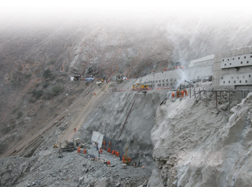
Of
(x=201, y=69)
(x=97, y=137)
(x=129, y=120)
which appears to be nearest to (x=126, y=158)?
(x=129, y=120)

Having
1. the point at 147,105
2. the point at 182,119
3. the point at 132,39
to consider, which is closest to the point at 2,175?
the point at 147,105

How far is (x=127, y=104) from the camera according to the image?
87.1 ft

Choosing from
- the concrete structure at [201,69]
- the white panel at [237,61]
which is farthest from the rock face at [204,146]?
the concrete structure at [201,69]

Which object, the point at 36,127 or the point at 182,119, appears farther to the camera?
the point at 36,127

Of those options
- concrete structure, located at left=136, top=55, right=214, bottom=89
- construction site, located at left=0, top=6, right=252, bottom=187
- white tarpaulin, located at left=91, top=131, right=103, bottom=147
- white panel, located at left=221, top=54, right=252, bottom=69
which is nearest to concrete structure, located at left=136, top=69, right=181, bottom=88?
concrete structure, located at left=136, top=55, right=214, bottom=89

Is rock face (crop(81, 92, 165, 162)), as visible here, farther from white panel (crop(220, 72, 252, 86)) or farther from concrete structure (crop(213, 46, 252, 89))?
white panel (crop(220, 72, 252, 86))

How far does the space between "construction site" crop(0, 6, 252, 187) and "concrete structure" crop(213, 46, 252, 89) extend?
67 millimetres

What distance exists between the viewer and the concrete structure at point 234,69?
47.6ft

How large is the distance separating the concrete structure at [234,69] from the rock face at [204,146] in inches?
121

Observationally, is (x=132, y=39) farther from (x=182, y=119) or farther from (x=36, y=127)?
(x=182, y=119)

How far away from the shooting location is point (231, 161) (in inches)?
332

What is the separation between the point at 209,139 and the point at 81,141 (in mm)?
19151

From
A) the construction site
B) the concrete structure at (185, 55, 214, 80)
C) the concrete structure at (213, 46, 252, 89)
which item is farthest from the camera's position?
the concrete structure at (185, 55, 214, 80)

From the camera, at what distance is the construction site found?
37.7 ft
